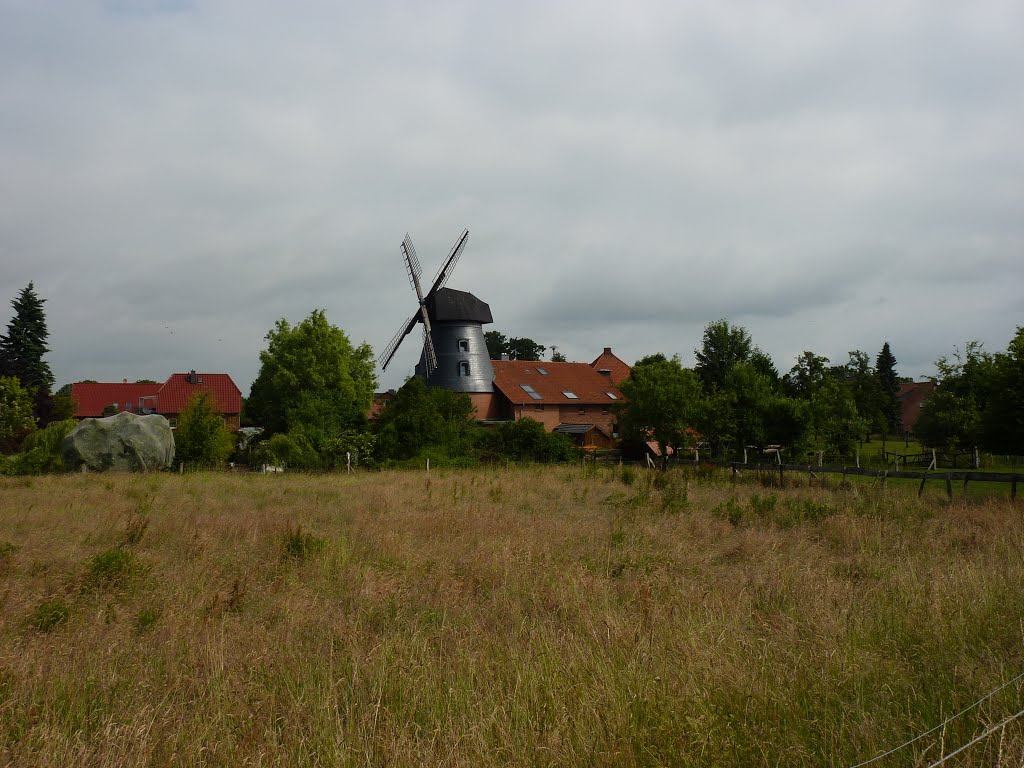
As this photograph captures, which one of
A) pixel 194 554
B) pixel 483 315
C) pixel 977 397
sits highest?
pixel 483 315

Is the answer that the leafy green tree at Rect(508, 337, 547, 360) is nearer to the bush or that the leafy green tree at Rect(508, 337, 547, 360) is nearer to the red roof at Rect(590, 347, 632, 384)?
the red roof at Rect(590, 347, 632, 384)

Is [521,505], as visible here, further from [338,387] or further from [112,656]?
[338,387]

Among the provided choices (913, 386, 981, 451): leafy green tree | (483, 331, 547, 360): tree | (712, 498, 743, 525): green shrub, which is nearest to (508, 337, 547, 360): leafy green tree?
(483, 331, 547, 360): tree

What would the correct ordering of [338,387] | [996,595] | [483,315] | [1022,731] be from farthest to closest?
[483,315]
[338,387]
[996,595]
[1022,731]

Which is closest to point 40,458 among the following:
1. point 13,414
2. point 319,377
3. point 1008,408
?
point 13,414

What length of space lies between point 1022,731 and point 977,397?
5234cm

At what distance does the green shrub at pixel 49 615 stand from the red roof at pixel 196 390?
2347 inches

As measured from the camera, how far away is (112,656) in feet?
17.2

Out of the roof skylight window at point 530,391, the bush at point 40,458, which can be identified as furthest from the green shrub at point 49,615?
the roof skylight window at point 530,391

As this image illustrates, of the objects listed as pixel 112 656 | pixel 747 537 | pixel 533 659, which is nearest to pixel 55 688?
pixel 112 656

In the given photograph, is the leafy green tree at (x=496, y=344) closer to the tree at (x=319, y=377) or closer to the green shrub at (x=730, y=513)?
the tree at (x=319, y=377)

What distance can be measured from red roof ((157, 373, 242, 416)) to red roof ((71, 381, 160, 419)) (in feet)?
5.14

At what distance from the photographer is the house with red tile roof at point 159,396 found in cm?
6331

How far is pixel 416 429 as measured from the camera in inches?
1325
